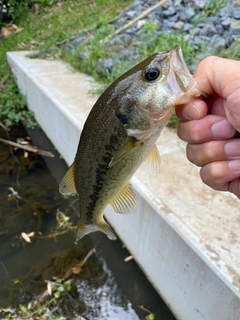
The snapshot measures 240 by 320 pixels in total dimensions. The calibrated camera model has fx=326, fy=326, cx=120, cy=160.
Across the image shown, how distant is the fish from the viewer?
1.14 m

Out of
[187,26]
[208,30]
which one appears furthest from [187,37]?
[187,26]

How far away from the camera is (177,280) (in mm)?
2396

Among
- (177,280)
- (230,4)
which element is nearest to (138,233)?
(177,280)

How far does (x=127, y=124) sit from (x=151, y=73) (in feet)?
0.67

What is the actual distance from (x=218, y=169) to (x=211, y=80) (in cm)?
39

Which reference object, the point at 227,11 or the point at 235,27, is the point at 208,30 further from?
the point at 227,11

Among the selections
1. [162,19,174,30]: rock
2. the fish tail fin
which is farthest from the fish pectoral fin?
[162,19,174,30]: rock

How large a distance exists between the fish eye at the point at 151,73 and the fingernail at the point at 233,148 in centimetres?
42

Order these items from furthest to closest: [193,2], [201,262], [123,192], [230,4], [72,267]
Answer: [193,2], [230,4], [72,267], [201,262], [123,192]

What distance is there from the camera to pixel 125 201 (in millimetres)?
1555

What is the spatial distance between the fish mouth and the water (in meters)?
2.13

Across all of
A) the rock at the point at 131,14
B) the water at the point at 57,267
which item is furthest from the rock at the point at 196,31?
the water at the point at 57,267

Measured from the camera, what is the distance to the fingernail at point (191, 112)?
1.25 metres

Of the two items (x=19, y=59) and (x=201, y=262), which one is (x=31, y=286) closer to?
(x=201, y=262)
